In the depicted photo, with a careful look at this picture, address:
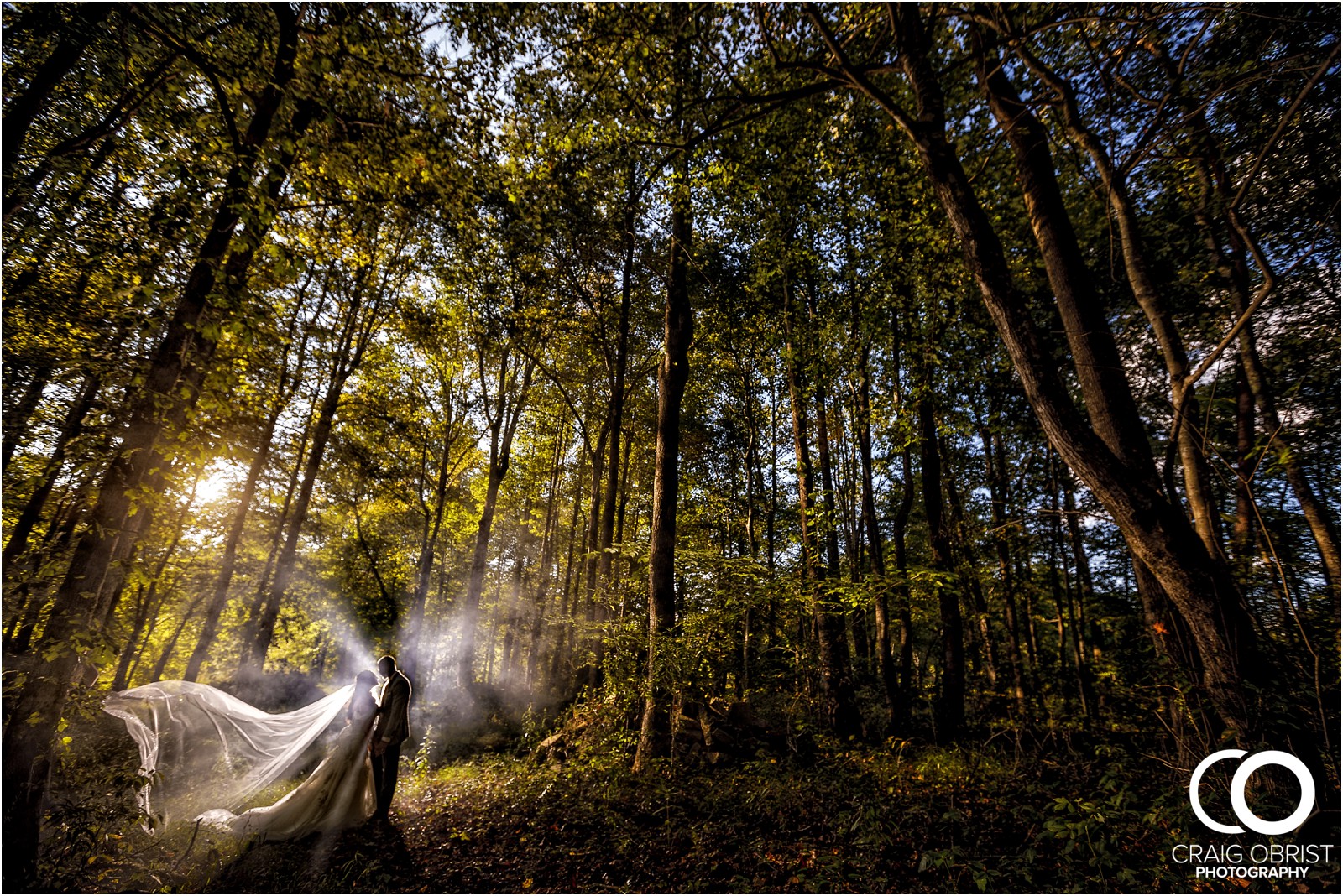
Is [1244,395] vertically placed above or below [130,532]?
above

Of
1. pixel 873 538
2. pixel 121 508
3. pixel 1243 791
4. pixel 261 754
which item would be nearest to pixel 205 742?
pixel 261 754

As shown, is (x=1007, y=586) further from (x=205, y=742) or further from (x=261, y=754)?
(x=205, y=742)

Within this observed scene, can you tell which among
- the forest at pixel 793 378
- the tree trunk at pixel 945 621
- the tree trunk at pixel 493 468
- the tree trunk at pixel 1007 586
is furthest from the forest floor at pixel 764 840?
the tree trunk at pixel 493 468

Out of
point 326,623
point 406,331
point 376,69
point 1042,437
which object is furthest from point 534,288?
point 326,623

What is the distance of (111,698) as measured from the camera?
668cm

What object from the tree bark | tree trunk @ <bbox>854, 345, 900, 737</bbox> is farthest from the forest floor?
tree trunk @ <bbox>854, 345, 900, 737</bbox>

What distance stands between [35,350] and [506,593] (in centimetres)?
3181

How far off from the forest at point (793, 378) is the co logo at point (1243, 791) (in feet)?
Answer: 0.21

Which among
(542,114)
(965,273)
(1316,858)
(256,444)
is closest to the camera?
(1316,858)

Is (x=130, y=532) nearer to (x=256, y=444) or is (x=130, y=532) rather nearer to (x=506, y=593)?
(x=256, y=444)

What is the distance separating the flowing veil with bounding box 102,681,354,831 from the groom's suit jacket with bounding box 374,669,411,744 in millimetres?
1500

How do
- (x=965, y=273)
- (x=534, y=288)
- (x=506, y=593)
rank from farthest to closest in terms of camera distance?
1. (x=506, y=593)
2. (x=534, y=288)
3. (x=965, y=273)

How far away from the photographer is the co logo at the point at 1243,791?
122 inches

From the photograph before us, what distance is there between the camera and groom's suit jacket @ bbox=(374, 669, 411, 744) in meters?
6.44
